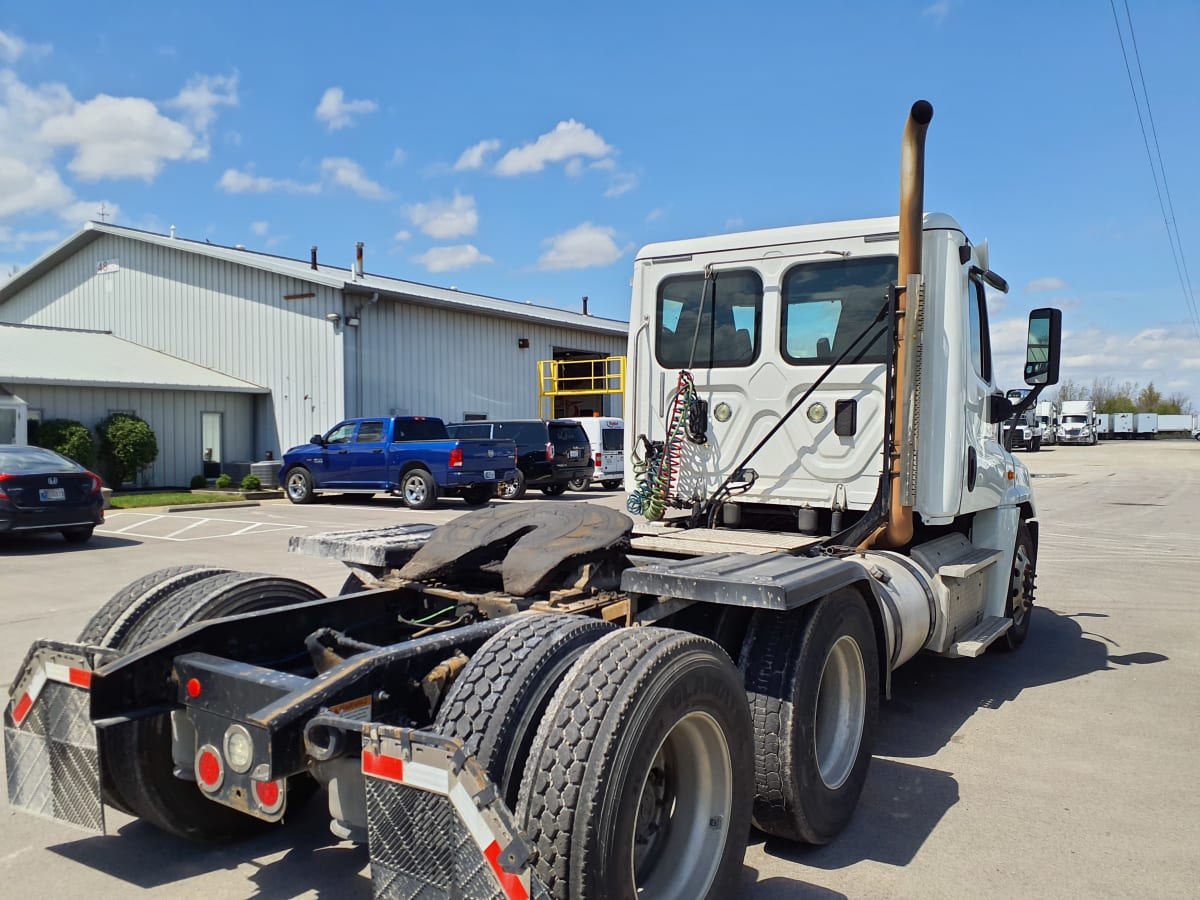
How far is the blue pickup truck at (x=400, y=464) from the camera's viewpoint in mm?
19391

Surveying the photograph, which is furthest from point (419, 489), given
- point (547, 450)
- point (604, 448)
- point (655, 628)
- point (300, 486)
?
point (655, 628)

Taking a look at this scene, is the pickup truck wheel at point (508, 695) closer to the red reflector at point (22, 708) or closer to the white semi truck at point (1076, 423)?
the red reflector at point (22, 708)

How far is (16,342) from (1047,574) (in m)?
25.8

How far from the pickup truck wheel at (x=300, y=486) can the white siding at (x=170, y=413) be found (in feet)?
18.2

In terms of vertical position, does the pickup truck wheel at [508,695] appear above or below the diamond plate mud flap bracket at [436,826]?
above

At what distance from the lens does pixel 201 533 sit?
1505 centimetres

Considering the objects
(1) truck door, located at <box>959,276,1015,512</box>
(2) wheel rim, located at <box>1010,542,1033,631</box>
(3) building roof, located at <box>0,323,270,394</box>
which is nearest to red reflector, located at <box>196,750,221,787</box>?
(1) truck door, located at <box>959,276,1015,512</box>

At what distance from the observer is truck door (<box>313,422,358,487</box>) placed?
68.1ft

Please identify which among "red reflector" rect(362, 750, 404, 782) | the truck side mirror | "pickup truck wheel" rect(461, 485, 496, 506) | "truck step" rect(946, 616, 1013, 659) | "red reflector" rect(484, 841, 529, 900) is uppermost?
the truck side mirror

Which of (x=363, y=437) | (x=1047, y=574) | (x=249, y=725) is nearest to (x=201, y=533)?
(x=363, y=437)

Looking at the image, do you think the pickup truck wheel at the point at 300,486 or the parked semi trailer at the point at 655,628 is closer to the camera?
the parked semi trailer at the point at 655,628

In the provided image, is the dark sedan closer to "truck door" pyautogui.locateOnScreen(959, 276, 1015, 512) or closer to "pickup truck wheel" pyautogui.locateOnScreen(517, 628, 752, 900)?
"truck door" pyautogui.locateOnScreen(959, 276, 1015, 512)

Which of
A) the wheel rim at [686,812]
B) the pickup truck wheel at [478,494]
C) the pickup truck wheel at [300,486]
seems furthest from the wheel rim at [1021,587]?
the pickup truck wheel at [300,486]

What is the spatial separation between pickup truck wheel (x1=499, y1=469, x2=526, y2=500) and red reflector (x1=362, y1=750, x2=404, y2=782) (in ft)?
58.5
